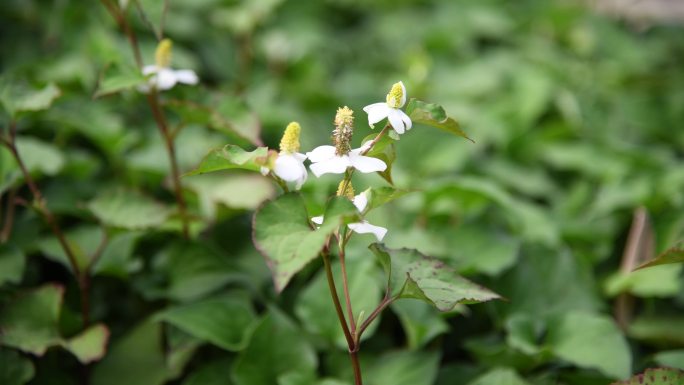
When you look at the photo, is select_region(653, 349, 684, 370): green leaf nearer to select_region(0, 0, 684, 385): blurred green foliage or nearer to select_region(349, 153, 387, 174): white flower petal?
select_region(0, 0, 684, 385): blurred green foliage

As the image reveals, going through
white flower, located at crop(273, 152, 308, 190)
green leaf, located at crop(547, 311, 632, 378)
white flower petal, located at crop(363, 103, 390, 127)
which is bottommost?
green leaf, located at crop(547, 311, 632, 378)

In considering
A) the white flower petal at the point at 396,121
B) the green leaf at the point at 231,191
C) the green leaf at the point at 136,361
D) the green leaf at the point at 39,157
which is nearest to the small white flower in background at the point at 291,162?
the white flower petal at the point at 396,121

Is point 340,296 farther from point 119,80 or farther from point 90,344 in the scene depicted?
point 119,80

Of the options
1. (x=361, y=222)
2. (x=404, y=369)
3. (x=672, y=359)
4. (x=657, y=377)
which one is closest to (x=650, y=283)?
(x=672, y=359)

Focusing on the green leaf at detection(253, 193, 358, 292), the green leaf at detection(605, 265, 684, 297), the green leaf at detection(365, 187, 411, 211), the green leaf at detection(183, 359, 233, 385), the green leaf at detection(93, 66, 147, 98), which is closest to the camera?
the green leaf at detection(253, 193, 358, 292)

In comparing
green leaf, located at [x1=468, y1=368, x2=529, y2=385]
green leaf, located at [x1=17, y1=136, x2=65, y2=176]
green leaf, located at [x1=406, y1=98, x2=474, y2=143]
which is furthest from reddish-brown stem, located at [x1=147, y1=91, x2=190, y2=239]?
green leaf, located at [x1=468, y1=368, x2=529, y2=385]
